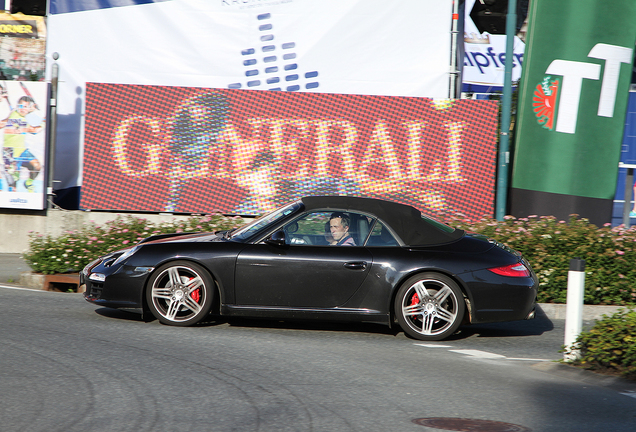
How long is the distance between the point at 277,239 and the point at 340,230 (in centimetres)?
64

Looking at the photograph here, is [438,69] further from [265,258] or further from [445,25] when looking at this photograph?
[265,258]

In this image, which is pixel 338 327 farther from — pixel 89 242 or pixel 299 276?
pixel 89 242

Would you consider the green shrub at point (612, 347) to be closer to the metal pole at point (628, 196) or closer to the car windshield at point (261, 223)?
the car windshield at point (261, 223)

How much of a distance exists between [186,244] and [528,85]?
26.9 feet

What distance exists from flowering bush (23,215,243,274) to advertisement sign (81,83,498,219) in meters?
A: 3.19

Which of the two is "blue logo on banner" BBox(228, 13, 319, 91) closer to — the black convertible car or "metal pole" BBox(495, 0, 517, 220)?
"metal pole" BBox(495, 0, 517, 220)

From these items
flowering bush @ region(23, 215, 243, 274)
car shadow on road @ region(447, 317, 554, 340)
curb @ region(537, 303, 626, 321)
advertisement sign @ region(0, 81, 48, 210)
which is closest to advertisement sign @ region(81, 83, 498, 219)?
advertisement sign @ region(0, 81, 48, 210)

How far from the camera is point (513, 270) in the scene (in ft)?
24.0

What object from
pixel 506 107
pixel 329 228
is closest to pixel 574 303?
pixel 329 228

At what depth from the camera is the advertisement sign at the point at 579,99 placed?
12.9m

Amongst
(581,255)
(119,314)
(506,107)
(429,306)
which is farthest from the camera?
(506,107)

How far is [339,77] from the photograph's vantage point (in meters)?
15.2

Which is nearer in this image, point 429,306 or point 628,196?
point 429,306

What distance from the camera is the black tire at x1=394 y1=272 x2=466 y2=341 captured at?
23.6 feet
